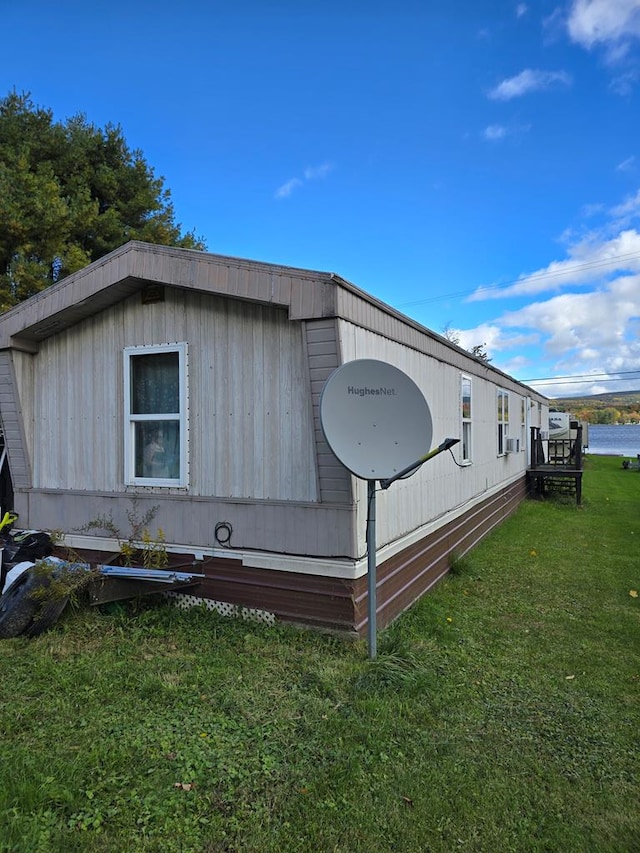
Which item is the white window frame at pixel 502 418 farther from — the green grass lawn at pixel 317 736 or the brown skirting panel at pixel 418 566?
the green grass lawn at pixel 317 736

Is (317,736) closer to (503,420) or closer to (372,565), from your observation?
(372,565)

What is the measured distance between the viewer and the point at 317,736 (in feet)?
8.95

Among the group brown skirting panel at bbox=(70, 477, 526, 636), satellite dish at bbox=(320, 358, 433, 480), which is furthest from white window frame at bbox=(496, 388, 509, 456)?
satellite dish at bbox=(320, 358, 433, 480)

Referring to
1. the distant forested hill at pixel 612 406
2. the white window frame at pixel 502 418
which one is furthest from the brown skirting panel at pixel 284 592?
the distant forested hill at pixel 612 406

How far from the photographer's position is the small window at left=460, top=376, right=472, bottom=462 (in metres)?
7.51

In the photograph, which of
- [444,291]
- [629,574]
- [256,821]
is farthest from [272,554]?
[444,291]

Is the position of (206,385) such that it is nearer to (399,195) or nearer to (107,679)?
(107,679)

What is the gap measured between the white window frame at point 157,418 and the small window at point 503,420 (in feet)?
24.4

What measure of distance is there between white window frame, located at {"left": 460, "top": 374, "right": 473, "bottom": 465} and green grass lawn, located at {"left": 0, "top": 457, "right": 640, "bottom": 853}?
3097mm

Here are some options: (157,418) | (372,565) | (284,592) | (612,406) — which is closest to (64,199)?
(157,418)

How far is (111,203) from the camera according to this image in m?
14.8

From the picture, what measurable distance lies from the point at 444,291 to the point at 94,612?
35.2 metres

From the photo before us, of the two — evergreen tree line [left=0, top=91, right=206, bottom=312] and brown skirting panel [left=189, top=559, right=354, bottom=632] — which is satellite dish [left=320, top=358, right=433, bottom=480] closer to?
brown skirting panel [left=189, top=559, right=354, bottom=632]

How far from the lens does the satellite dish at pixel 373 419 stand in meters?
3.52
